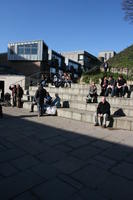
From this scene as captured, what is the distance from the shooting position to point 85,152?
4.67 meters

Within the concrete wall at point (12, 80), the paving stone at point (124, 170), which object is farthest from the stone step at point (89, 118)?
the concrete wall at point (12, 80)

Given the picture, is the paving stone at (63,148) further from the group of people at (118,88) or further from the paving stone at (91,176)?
the group of people at (118,88)

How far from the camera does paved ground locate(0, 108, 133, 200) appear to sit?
9.34 ft

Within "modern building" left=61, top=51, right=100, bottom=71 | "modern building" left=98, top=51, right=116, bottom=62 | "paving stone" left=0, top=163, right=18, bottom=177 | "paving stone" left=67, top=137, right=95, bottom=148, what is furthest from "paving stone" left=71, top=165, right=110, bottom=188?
"modern building" left=98, top=51, right=116, bottom=62

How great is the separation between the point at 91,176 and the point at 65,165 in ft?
2.18

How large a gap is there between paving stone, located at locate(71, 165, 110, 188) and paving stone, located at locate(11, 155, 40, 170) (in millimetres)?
958

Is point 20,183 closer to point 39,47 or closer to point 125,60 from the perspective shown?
point 125,60

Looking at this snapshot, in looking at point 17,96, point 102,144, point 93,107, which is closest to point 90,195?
point 102,144

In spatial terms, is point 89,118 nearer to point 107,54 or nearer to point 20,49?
point 20,49

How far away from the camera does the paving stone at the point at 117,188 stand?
2.80 metres

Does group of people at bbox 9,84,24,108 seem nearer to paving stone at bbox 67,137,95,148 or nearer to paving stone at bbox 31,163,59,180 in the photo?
paving stone at bbox 67,137,95,148

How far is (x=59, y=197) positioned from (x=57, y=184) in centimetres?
34

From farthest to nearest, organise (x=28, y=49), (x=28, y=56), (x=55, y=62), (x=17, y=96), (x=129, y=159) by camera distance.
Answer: (x=55, y=62), (x=28, y=56), (x=28, y=49), (x=17, y=96), (x=129, y=159)

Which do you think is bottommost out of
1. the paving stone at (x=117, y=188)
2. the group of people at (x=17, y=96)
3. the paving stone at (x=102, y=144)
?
the paving stone at (x=117, y=188)
